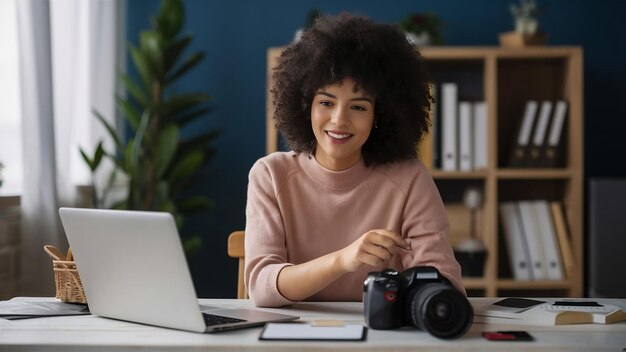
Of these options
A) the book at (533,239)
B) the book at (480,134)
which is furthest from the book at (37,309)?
the book at (533,239)

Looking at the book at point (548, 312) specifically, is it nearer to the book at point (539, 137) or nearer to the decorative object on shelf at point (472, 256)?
the decorative object on shelf at point (472, 256)

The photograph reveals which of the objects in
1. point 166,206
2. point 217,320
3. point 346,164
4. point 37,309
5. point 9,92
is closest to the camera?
point 217,320

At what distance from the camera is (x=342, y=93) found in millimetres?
1685

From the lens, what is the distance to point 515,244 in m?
3.29

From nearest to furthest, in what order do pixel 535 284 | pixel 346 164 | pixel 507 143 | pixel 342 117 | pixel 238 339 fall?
1. pixel 238 339
2. pixel 342 117
3. pixel 346 164
4. pixel 535 284
5. pixel 507 143

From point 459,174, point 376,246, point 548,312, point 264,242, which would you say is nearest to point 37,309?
point 264,242

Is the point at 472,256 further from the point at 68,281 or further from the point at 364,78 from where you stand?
the point at 68,281

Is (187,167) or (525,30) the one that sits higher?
(525,30)

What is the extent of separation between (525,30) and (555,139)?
1.49 feet

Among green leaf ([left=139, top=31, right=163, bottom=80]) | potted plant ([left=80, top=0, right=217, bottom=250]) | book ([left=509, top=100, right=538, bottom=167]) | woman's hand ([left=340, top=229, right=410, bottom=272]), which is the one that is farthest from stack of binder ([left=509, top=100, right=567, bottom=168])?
woman's hand ([left=340, top=229, right=410, bottom=272])

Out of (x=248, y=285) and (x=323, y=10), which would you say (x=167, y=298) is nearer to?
(x=248, y=285)

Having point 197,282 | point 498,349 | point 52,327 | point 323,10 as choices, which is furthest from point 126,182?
point 498,349

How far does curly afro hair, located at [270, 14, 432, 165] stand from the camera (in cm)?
170

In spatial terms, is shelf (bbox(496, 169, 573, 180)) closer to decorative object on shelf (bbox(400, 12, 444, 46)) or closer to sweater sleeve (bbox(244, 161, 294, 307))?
decorative object on shelf (bbox(400, 12, 444, 46))
